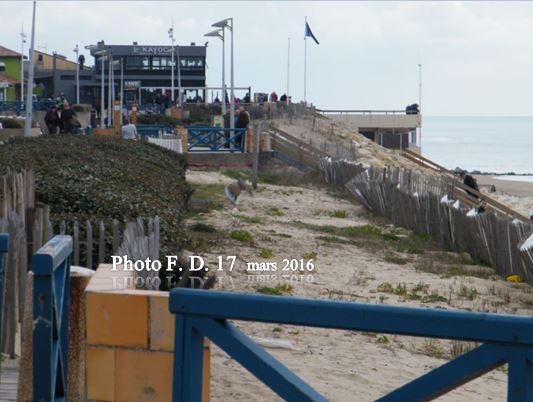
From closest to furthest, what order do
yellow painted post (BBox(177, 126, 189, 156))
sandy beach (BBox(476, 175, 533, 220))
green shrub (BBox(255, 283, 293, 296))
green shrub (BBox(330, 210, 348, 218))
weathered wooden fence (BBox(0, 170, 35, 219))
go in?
weathered wooden fence (BBox(0, 170, 35, 219)), green shrub (BBox(255, 283, 293, 296)), green shrub (BBox(330, 210, 348, 218)), yellow painted post (BBox(177, 126, 189, 156)), sandy beach (BBox(476, 175, 533, 220))

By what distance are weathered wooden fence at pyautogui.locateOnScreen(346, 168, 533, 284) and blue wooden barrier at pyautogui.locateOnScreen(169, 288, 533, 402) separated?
12170 millimetres

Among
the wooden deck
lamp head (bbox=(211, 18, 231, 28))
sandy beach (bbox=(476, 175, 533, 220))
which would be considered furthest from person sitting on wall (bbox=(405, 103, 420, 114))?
the wooden deck

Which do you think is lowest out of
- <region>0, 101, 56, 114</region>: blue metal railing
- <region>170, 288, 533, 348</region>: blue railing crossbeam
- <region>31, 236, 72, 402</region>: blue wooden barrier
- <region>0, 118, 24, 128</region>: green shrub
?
<region>31, 236, 72, 402</region>: blue wooden barrier

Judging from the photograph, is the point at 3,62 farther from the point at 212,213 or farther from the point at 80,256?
the point at 80,256

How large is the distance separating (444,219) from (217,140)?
52.1ft

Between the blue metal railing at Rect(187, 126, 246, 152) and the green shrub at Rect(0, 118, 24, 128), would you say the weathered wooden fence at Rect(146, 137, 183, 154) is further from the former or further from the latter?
the green shrub at Rect(0, 118, 24, 128)

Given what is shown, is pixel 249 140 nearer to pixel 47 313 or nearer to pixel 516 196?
pixel 516 196

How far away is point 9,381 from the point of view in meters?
6.82

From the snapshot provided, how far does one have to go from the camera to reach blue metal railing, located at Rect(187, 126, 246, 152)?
35281 mm

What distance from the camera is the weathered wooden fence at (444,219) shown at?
53.9ft

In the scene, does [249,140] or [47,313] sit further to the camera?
[249,140]

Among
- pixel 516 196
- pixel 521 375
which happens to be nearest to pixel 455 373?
pixel 521 375

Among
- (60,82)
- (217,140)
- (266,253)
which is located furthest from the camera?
(60,82)

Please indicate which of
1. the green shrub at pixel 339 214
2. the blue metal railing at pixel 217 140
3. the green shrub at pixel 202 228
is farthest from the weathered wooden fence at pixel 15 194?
the blue metal railing at pixel 217 140
